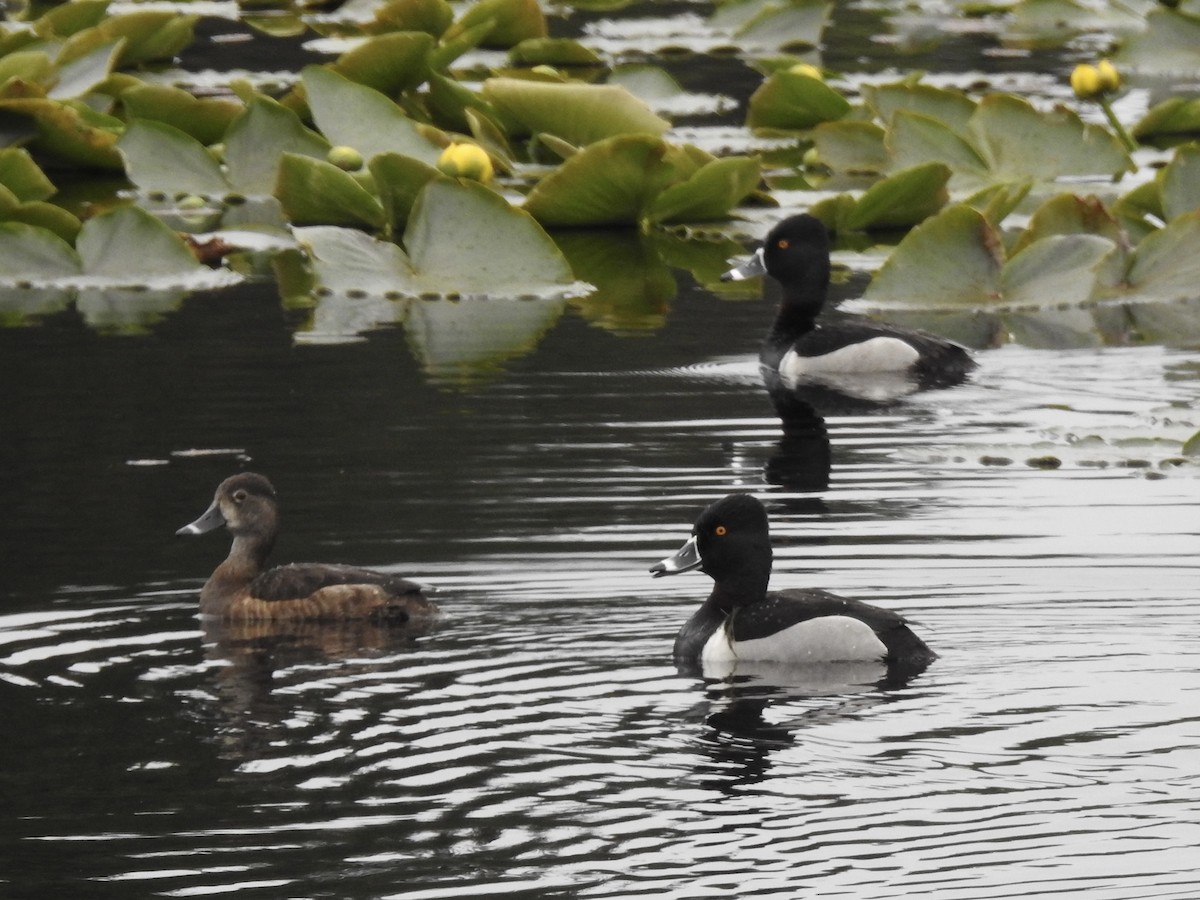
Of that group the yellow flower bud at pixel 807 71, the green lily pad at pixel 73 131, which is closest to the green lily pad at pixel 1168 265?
the yellow flower bud at pixel 807 71

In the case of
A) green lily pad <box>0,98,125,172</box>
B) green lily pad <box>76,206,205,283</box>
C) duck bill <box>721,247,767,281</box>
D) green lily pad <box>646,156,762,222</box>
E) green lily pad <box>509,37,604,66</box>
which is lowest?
duck bill <box>721,247,767,281</box>

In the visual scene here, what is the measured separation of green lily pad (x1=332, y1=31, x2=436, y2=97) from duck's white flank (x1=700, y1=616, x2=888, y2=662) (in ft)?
32.9

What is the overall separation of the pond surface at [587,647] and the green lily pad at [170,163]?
3.83 meters

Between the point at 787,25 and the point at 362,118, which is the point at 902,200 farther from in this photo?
the point at 787,25

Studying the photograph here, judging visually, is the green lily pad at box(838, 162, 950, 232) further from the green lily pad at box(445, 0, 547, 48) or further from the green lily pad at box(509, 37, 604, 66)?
the green lily pad at box(509, 37, 604, 66)

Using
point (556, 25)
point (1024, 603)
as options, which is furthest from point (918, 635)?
point (556, 25)

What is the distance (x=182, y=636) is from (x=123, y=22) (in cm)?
1220

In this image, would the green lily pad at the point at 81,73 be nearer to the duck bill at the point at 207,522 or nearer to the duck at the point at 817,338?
the duck at the point at 817,338

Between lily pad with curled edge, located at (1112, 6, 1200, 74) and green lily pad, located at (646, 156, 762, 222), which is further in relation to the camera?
lily pad with curled edge, located at (1112, 6, 1200, 74)

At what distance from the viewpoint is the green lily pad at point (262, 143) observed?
15.8 metres

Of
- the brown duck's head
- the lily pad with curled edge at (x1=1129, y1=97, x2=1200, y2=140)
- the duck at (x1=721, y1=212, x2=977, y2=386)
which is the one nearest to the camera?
the brown duck's head

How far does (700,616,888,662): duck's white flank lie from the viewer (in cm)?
757

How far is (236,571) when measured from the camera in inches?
340

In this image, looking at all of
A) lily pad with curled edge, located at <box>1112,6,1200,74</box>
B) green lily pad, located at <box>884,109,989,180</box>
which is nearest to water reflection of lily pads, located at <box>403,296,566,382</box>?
green lily pad, located at <box>884,109,989,180</box>
